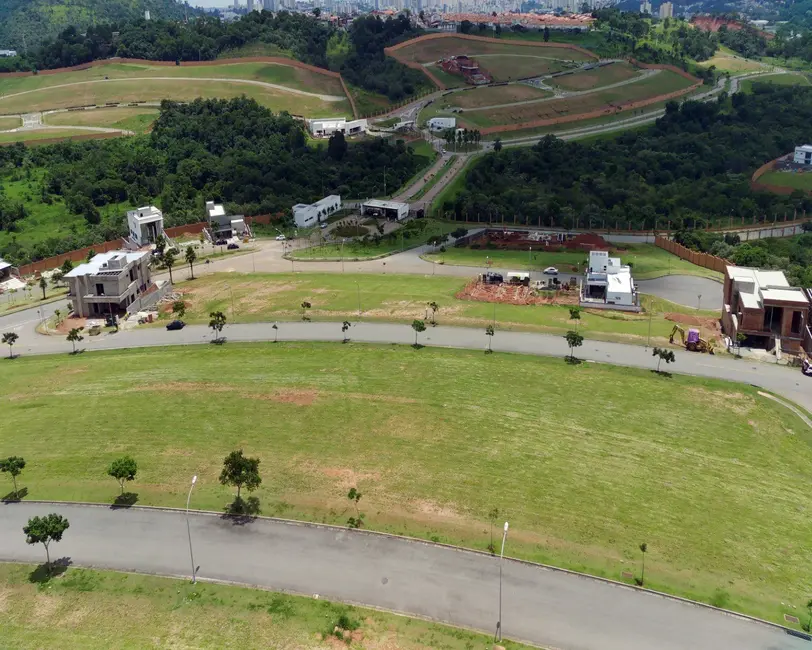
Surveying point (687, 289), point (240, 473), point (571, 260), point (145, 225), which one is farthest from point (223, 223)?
point (240, 473)

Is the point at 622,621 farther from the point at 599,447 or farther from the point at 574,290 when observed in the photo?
the point at 574,290

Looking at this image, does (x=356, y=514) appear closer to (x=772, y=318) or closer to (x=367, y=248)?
(x=772, y=318)

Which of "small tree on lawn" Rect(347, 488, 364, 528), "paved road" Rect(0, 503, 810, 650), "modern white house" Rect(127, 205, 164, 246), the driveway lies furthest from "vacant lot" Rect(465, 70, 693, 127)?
"paved road" Rect(0, 503, 810, 650)

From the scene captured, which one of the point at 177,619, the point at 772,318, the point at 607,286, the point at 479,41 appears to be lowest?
the point at 177,619

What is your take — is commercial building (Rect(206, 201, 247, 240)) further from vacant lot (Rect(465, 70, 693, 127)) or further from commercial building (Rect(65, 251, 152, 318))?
vacant lot (Rect(465, 70, 693, 127))

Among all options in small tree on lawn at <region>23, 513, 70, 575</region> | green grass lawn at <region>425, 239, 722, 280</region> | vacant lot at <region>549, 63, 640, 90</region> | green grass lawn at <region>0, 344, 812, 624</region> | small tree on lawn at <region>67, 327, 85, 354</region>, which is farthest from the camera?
vacant lot at <region>549, 63, 640, 90</region>

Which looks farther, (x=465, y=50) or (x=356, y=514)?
(x=465, y=50)

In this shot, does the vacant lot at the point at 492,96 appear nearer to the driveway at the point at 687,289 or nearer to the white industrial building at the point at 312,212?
the white industrial building at the point at 312,212
